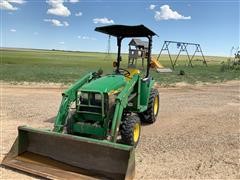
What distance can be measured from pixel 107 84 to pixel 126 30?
1982 mm

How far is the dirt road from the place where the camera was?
18.2 feet

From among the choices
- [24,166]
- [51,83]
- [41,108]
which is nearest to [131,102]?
[24,166]

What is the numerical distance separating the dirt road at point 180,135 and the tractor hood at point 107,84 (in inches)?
49.0

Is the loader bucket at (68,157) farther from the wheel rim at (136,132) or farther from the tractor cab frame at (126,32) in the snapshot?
the tractor cab frame at (126,32)

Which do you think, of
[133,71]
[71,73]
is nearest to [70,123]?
[133,71]

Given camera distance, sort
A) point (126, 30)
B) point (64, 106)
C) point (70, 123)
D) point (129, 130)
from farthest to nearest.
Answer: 1. point (126, 30)
2. point (64, 106)
3. point (70, 123)
4. point (129, 130)

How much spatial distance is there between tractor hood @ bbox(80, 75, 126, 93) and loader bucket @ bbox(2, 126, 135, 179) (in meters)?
1.15

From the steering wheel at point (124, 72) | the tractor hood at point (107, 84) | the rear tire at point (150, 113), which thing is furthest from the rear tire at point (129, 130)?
the rear tire at point (150, 113)

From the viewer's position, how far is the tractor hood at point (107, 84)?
6.19 metres

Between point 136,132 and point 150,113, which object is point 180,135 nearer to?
point 150,113

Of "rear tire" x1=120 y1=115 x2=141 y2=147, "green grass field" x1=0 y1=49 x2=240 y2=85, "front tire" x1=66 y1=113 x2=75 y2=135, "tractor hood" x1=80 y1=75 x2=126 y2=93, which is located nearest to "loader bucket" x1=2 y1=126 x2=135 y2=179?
"front tire" x1=66 y1=113 x2=75 y2=135

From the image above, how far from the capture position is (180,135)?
292 inches

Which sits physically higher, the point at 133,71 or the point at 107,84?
the point at 133,71

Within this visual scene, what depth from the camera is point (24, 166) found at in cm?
535
